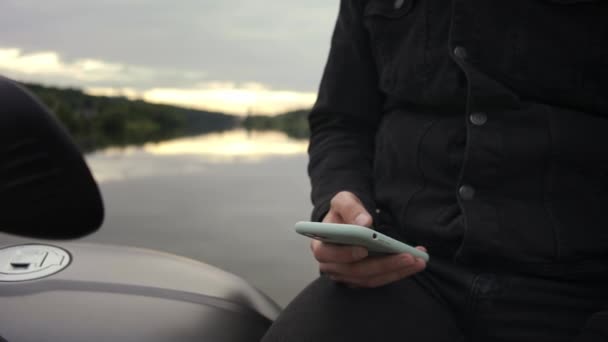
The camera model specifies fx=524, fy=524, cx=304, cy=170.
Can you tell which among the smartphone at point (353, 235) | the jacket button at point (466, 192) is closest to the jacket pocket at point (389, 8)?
the jacket button at point (466, 192)

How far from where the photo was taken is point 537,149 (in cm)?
63

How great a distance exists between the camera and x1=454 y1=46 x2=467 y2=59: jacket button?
672mm

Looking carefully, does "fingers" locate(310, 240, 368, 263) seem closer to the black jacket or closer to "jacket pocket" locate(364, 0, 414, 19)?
the black jacket

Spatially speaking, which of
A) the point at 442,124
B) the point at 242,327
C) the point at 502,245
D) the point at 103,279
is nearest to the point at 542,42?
the point at 442,124

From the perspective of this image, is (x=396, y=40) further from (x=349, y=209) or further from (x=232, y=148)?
(x=232, y=148)

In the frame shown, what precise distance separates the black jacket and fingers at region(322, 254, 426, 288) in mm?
106

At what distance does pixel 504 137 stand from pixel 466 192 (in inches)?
3.2

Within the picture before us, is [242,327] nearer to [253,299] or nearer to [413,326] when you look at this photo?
[253,299]

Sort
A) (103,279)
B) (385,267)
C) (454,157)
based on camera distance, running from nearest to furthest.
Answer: (385,267) < (454,157) < (103,279)

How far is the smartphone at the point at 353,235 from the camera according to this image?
1.61 feet

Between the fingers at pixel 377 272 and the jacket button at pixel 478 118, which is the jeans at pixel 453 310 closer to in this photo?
the fingers at pixel 377 272

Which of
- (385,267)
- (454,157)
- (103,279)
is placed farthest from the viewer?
(103,279)

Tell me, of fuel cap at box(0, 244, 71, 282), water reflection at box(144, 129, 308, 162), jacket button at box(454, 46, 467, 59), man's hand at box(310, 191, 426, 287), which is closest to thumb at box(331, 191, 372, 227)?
man's hand at box(310, 191, 426, 287)

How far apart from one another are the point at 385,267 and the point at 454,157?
19 cm
